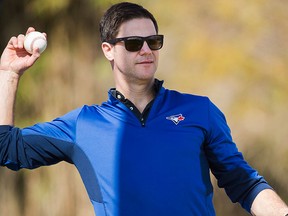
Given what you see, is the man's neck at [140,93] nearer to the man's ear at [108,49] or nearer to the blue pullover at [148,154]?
the blue pullover at [148,154]

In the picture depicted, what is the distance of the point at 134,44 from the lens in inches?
150

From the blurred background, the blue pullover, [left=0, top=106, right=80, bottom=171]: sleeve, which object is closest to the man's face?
the blue pullover

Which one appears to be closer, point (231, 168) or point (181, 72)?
point (231, 168)

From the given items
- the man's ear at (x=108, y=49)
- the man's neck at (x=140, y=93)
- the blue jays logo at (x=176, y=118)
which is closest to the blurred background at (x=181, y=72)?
the man's ear at (x=108, y=49)

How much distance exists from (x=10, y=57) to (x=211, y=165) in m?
1.06

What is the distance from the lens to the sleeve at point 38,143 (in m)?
3.72

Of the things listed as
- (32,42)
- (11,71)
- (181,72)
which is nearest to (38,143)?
(11,71)

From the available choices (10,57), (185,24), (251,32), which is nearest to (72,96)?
(185,24)

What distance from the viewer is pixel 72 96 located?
25.7ft

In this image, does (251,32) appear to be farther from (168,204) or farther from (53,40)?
(168,204)

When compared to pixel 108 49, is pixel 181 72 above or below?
below

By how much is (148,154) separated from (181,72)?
3.88 metres

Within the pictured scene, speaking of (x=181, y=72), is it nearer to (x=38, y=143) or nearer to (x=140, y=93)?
(x=140, y=93)

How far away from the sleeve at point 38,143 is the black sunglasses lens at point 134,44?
1.26 feet
